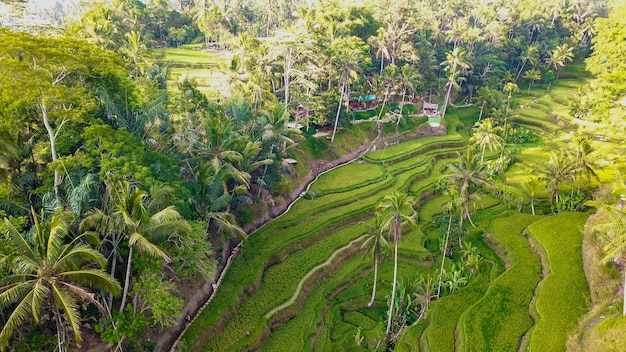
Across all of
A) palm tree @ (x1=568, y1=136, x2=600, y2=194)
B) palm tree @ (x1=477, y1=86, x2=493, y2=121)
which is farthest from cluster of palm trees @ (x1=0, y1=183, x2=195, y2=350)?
palm tree @ (x1=477, y1=86, x2=493, y2=121)

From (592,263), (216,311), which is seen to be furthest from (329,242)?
(592,263)

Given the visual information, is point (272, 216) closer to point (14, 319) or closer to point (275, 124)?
point (275, 124)

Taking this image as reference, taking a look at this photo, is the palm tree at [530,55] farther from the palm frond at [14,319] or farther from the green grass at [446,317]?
the palm frond at [14,319]

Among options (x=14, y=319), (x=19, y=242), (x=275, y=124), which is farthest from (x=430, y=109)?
(x=14, y=319)

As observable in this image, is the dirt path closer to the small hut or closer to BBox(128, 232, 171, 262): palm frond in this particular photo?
BBox(128, 232, 171, 262): palm frond

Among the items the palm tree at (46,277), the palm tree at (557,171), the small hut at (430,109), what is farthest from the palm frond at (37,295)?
the small hut at (430,109)

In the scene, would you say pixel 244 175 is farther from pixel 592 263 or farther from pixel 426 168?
pixel 426 168
